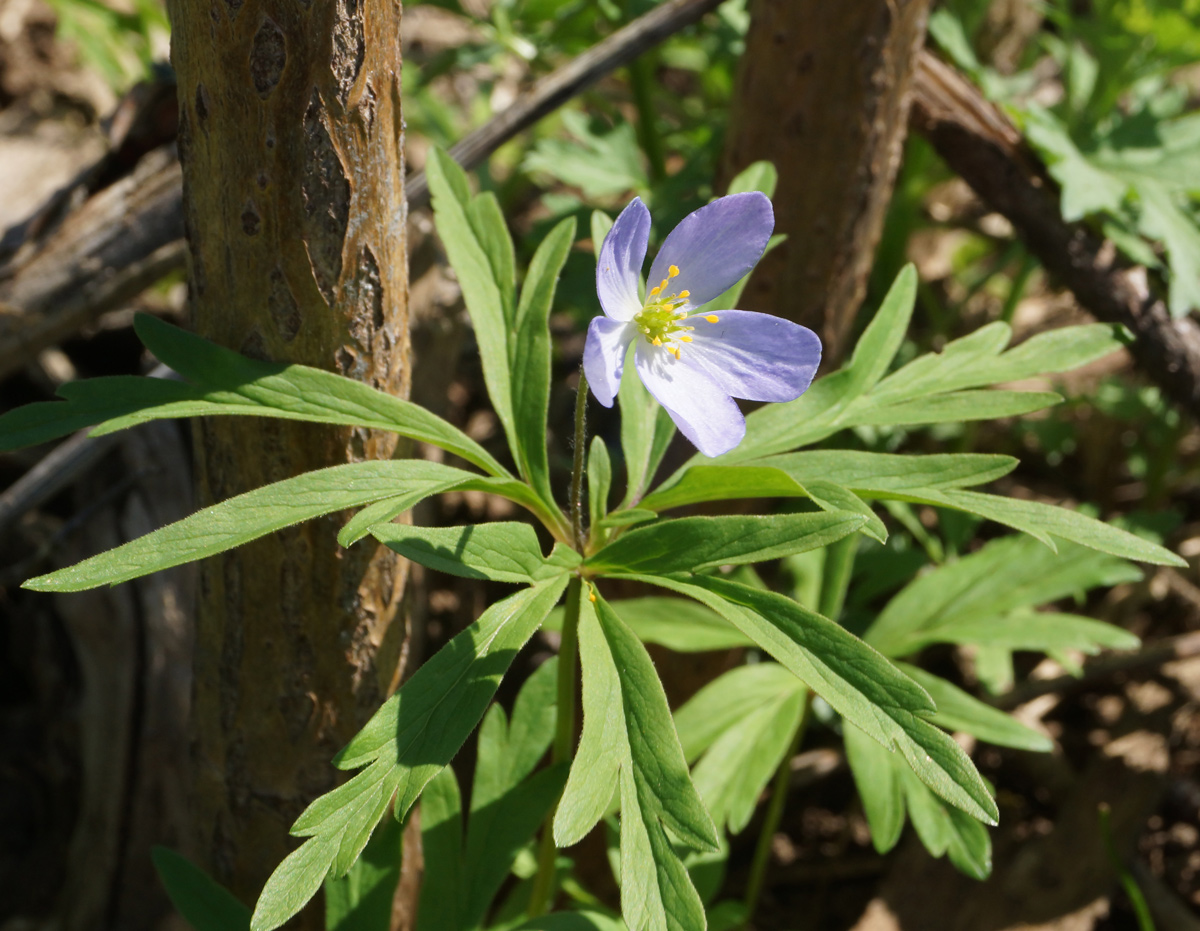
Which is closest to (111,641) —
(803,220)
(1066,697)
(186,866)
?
(186,866)

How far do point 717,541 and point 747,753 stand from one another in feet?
2.51

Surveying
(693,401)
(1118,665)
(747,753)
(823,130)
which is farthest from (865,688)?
(1118,665)

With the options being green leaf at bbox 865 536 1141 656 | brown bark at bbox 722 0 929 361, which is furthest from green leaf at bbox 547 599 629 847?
brown bark at bbox 722 0 929 361

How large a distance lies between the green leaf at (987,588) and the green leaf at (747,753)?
0.28m

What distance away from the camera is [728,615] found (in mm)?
1242

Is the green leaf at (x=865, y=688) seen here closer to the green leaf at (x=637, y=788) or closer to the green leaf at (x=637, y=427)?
the green leaf at (x=637, y=788)

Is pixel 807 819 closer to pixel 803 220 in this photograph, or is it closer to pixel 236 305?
pixel 803 220

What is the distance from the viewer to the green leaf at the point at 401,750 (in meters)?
1.08

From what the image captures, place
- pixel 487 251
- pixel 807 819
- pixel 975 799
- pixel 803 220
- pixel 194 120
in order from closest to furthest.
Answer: pixel 975 799 → pixel 194 120 → pixel 487 251 → pixel 803 220 → pixel 807 819

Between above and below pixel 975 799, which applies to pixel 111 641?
above

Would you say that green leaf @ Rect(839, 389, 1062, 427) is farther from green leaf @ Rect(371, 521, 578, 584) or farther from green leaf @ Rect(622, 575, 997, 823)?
green leaf @ Rect(371, 521, 578, 584)

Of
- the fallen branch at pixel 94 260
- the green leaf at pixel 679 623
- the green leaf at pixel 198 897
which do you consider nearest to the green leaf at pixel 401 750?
the green leaf at pixel 198 897

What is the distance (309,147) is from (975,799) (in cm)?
109

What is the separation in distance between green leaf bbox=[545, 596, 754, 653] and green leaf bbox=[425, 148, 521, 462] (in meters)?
0.63
